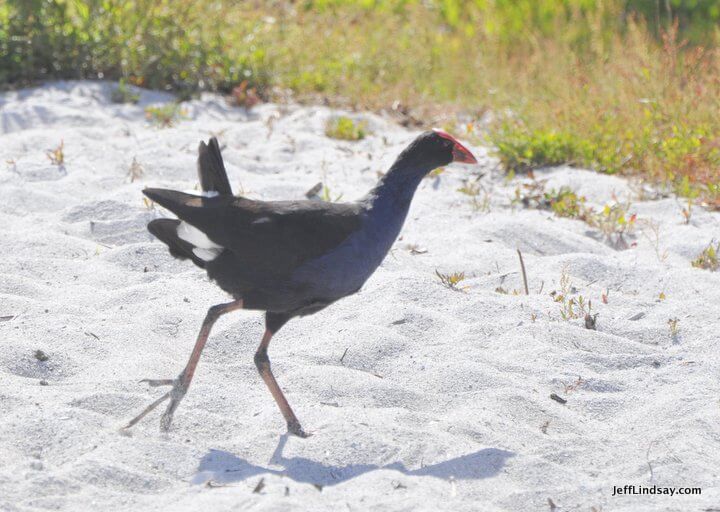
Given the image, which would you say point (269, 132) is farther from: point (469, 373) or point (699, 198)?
point (469, 373)

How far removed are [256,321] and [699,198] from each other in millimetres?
3225

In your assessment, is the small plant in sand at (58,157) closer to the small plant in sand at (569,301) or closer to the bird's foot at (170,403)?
the bird's foot at (170,403)

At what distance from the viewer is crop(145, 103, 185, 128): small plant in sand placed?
738 centimetres

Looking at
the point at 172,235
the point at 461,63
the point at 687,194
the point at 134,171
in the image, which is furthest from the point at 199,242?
the point at 461,63

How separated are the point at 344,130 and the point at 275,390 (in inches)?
157

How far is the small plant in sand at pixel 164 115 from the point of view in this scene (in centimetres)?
738

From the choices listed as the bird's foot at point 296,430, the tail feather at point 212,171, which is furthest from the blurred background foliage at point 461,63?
the bird's foot at point 296,430

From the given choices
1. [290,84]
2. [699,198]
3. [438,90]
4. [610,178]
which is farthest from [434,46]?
[699,198]

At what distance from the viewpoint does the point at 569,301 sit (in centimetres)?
476

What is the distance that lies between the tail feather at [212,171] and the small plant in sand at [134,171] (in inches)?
Result: 95.6

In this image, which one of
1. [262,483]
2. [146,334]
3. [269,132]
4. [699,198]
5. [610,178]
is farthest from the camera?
[269,132]

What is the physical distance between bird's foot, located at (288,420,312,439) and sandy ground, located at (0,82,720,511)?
5cm

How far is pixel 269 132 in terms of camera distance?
291 inches

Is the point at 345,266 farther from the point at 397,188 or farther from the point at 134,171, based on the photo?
the point at 134,171
